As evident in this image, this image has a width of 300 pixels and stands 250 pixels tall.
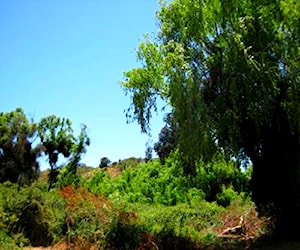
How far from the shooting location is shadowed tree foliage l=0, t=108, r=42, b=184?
34062 millimetres

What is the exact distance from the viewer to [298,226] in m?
15.1

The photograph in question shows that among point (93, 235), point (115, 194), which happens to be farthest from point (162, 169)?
point (93, 235)

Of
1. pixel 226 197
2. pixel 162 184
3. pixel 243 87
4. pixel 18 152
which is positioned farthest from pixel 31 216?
pixel 18 152

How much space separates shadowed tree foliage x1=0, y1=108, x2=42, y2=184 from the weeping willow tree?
2119 centimetres

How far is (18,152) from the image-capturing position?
113 ft

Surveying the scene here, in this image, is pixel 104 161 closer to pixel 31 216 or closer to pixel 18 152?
pixel 18 152

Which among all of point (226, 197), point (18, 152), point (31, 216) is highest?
point (18, 152)

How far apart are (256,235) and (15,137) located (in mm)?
23118

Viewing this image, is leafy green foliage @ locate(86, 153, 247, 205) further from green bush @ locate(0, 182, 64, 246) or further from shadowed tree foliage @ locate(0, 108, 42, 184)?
green bush @ locate(0, 182, 64, 246)

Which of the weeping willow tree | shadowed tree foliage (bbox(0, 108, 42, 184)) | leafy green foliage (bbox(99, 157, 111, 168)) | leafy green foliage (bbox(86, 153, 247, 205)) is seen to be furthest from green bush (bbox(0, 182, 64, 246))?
leafy green foliage (bbox(99, 157, 111, 168))

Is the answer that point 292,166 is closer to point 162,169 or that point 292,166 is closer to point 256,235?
point 256,235

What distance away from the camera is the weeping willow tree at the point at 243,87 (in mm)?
13859

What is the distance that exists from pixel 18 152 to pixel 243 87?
23899mm

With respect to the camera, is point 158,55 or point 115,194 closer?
point 158,55
